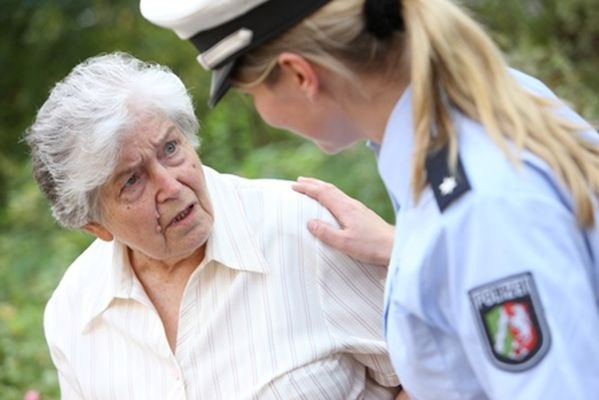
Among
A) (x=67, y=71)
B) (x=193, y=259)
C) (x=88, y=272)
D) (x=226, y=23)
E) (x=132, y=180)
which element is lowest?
(x=67, y=71)

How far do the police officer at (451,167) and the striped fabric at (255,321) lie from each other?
877 millimetres

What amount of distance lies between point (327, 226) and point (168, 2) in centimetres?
93

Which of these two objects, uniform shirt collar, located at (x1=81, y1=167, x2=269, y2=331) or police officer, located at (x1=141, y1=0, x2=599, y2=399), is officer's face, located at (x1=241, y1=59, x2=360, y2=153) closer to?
police officer, located at (x1=141, y1=0, x2=599, y2=399)

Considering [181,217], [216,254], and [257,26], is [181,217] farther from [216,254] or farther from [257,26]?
[257,26]

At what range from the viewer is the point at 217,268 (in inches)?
116

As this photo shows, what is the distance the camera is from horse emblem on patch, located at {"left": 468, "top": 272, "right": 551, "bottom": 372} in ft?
5.63

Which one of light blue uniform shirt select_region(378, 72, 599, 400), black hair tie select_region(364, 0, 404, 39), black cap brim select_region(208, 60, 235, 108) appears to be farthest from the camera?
black cap brim select_region(208, 60, 235, 108)

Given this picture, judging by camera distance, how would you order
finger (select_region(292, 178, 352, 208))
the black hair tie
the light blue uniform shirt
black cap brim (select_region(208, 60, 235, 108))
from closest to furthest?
1. the light blue uniform shirt
2. the black hair tie
3. black cap brim (select_region(208, 60, 235, 108))
4. finger (select_region(292, 178, 352, 208))

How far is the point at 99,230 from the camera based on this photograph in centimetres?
300

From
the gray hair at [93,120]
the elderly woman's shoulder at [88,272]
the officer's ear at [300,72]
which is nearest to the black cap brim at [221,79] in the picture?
the officer's ear at [300,72]

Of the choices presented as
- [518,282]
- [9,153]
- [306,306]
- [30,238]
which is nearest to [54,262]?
[30,238]

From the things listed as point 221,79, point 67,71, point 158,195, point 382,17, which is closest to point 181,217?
point 158,195

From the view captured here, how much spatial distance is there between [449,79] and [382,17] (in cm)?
13

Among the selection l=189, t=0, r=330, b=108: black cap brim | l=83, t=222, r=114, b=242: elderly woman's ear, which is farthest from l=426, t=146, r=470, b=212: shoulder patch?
l=83, t=222, r=114, b=242: elderly woman's ear
